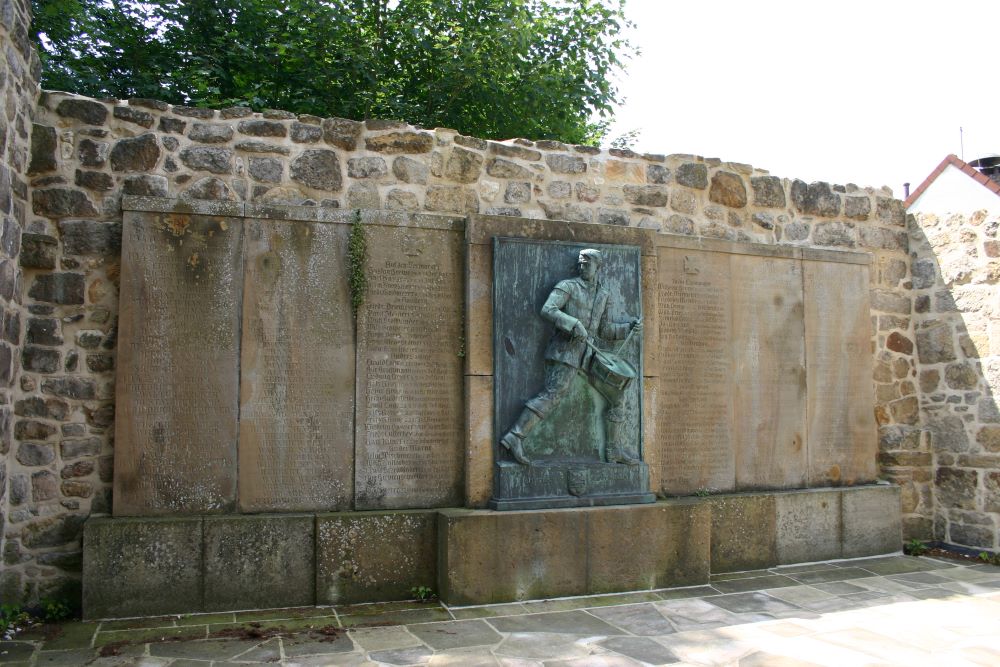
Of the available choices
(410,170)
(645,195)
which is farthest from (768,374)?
(410,170)

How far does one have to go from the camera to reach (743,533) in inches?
235

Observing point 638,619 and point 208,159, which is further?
point 208,159

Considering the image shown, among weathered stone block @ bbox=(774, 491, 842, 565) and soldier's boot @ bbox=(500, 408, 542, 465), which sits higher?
soldier's boot @ bbox=(500, 408, 542, 465)

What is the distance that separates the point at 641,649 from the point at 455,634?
42.3 inches

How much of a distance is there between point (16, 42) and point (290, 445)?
10.0 feet

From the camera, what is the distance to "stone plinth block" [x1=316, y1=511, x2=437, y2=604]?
4.91 meters

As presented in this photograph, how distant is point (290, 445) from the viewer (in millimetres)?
5008

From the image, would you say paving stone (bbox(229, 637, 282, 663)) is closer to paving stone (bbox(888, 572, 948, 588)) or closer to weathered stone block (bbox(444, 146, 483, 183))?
weathered stone block (bbox(444, 146, 483, 183))

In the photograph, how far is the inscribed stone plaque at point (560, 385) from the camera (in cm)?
529

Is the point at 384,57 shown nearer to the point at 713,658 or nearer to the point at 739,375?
the point at 739,375

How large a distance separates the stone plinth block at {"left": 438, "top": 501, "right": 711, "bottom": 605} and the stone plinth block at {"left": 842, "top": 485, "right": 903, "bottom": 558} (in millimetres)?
1734

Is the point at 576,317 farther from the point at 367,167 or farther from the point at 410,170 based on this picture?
the point at 367,167

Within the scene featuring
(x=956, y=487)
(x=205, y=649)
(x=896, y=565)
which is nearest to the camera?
(x=205, y=649)

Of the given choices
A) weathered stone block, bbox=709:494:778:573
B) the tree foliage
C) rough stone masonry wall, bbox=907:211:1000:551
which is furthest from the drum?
the tree foliage
